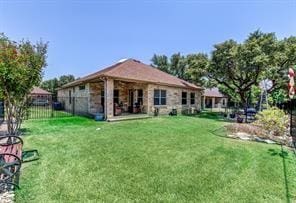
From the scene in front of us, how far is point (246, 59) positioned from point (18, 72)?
55.4 feet

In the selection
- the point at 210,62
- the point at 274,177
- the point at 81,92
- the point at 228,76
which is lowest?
the point at 274,177

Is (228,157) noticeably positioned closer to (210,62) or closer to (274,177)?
(274,177)

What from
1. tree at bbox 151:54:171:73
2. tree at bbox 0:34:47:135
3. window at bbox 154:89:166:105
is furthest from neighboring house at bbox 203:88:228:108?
tree at bbox 0:34:47:135

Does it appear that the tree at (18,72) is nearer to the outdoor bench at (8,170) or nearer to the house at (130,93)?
the outdoor bench at (8,170)

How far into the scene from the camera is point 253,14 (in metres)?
14.0

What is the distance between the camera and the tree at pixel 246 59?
1689 centimetres

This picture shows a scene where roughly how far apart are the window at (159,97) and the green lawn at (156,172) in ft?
33.4

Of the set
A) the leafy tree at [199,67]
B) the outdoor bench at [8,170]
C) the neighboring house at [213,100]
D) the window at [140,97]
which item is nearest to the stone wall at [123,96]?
the window at [140,97]

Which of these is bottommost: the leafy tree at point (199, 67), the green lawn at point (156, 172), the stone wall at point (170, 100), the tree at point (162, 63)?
the green lawn at point (156, 172)

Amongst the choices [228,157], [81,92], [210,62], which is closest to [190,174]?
[228,157]

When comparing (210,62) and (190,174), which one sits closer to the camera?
(190,174)

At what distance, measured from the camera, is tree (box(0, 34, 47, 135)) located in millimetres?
5828

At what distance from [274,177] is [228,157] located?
1376 mm

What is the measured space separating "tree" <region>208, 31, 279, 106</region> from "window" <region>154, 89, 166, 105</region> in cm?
566
